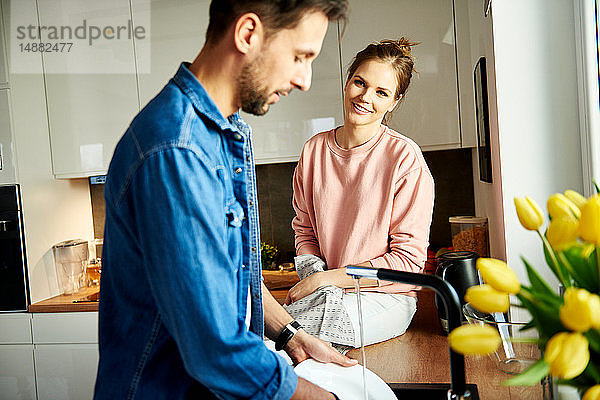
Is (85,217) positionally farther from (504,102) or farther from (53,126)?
(504,102)

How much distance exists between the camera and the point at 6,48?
3.05 metres

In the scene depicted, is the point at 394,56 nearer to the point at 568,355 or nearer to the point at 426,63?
the point at 426,63

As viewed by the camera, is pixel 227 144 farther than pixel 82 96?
No

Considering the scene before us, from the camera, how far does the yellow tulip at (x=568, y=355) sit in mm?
484

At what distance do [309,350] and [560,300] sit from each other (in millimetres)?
761

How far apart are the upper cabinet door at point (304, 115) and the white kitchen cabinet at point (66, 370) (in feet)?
4.11

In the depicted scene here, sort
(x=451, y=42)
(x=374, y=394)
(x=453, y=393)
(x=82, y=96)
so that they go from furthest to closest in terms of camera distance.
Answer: (x=82, y=96), (x=451, y=42), (x=374, y=394), (x=453, y=393)

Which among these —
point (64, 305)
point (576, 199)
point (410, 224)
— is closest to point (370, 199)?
point (410, 224)

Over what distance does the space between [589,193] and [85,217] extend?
105 inches

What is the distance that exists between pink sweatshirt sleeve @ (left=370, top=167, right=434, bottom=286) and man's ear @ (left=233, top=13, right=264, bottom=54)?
3.19ft

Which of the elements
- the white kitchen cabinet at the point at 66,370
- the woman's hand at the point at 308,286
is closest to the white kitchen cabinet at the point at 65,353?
the white kitchen cabinet at the point at 66,370

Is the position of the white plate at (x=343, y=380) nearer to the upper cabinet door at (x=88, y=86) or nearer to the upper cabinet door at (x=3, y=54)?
the upper cabinet door at (x=88, y=86)

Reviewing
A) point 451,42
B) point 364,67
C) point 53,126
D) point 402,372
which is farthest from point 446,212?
point 53,126

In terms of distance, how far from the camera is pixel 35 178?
309cm
